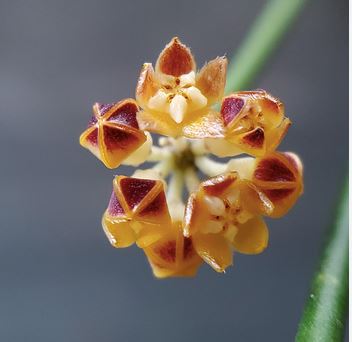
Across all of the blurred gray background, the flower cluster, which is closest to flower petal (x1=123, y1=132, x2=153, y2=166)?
the flower cluster

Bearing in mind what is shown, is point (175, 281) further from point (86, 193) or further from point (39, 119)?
point (39, 119)

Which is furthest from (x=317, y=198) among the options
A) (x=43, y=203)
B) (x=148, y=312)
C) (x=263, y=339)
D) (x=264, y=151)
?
(x=264, y=151)

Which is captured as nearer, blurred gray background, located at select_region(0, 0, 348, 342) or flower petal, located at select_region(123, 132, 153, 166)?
flower petal, located at select_region(123, 132, 153, 166)

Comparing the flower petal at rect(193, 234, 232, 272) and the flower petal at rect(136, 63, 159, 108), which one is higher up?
the flower petal at rect(136, 63, 159, 108)

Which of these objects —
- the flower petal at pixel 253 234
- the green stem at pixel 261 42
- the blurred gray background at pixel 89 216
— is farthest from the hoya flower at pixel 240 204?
the blurred gray background at pixel 89 216

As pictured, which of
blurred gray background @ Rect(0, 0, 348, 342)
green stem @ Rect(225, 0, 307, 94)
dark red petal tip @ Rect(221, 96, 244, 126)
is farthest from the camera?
blurred gray background @ Rect(0, 0, 348, 342)

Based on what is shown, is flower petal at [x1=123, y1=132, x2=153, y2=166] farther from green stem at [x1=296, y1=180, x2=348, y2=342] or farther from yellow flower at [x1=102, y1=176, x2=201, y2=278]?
green stem at [x1=296, y1=180, x2=348, y2=342]

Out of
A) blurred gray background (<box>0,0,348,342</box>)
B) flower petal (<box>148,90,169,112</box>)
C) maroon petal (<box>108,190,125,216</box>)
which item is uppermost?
flower petal (<box>148,90,169,112</box>)

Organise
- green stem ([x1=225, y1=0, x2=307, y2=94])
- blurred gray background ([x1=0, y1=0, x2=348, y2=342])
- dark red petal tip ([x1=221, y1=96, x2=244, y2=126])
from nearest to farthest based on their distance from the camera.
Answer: dark red petal tip ([x1=221, y1=96, x2=244, y2=126]) → green stem ([x1=225, y1=0, x2=307, y2=94]) → blurred gray background ([x1=0, y1=0, x2=348, y2=342])
